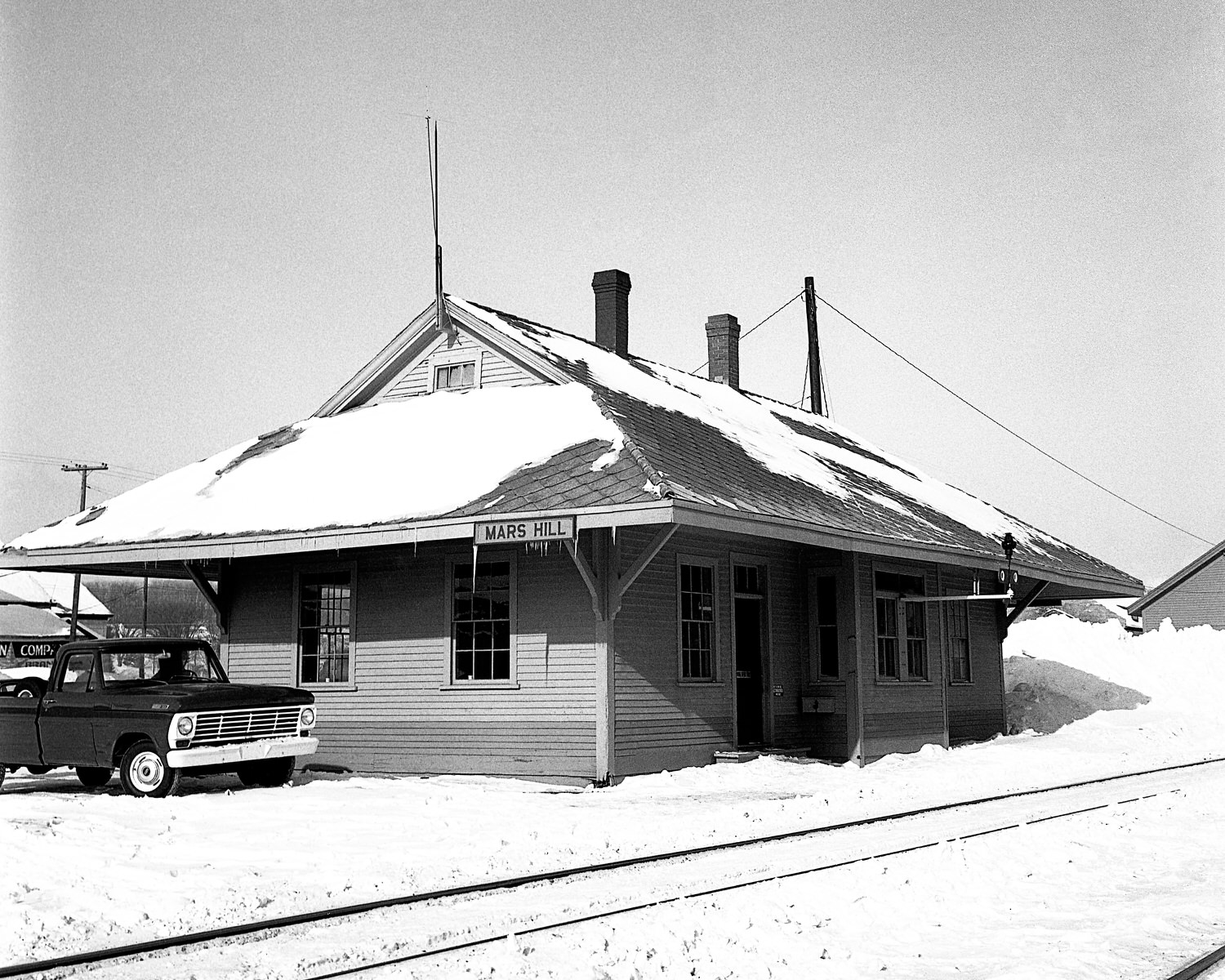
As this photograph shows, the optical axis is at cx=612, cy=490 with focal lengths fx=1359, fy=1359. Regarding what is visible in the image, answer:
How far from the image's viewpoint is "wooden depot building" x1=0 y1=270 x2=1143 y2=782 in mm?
16734

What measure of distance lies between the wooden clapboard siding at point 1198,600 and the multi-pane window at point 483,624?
51.3 m

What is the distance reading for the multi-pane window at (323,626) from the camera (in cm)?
1912

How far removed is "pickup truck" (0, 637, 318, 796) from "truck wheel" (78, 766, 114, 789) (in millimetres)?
22

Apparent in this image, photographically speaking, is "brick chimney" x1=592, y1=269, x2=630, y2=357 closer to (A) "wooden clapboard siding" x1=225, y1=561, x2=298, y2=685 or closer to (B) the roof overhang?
(B) the roof overhang

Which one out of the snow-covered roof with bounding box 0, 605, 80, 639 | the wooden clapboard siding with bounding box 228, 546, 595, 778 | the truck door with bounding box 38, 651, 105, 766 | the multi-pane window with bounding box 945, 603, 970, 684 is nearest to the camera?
the truck door with bounding box 38, 651, 105, 766

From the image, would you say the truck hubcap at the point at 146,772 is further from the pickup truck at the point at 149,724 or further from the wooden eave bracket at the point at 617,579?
the wooden eave bracket at the point at 617,579

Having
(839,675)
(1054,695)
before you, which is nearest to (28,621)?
(1054,695)

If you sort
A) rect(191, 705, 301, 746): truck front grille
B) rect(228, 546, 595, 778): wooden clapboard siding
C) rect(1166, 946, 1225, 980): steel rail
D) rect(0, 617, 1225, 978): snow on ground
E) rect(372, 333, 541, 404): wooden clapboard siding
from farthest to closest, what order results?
rect(372, 333, 541, 404): wooden clapboard siding
rect(228, 546, 595, 778): wooden clapboard siding
rect(191, 705, 301, 746): truck front grille
rect(0, 617, 1225, 978): snow on ground
rect(1166, 946, 1225, 980): steel rail

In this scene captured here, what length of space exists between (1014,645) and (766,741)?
2863 cm

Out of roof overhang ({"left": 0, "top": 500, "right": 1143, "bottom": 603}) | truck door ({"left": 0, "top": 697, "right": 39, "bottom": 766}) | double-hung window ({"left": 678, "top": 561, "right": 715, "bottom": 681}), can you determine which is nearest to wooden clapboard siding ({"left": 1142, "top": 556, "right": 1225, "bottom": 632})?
roof overhang ({"left": 0, "top": 500, "right": 1143, "bottom": 603})

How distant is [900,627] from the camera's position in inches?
878

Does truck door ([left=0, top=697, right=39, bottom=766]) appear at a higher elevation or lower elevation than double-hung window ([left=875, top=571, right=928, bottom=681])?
lower

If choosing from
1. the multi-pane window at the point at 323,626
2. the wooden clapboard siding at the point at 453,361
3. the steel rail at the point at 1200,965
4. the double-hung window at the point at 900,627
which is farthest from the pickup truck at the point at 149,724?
the steel rail at the point at 1200,965

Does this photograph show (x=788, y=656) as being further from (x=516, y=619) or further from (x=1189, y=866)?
(x=1189, y=866)
